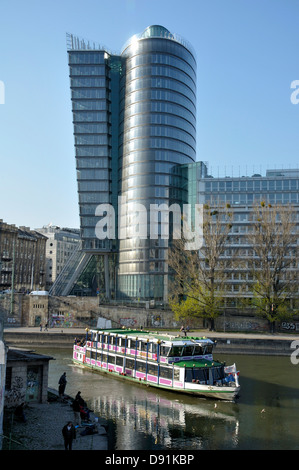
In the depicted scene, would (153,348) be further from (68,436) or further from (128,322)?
(128,322)

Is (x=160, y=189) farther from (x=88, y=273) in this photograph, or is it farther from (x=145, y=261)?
(x=88, y=273)

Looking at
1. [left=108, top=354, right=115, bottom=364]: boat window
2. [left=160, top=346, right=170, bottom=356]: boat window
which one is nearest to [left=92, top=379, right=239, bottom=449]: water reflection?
[left=160, top=346, right=170, bottom=356]: boat window

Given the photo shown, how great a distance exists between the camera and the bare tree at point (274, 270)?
67125 millimetres

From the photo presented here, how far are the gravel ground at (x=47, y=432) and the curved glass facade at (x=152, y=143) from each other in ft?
229

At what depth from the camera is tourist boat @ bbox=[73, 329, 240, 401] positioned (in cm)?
3588

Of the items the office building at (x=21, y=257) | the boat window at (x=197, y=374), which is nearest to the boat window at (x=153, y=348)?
the boat window at (x=197, y=374)

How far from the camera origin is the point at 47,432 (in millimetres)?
23562

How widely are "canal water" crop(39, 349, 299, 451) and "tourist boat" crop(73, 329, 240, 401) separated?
84cm

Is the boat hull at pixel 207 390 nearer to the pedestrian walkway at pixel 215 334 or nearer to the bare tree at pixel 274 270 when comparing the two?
the pedestrian walkway at pixel 215 334

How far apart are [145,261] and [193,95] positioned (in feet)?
143

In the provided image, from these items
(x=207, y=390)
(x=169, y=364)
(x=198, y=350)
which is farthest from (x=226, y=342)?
(x=207, y=390)

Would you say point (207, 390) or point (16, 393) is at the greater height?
point (16, 393)

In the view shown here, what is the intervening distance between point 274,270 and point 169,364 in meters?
35.0

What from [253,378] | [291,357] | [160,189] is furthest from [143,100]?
[253,378]
